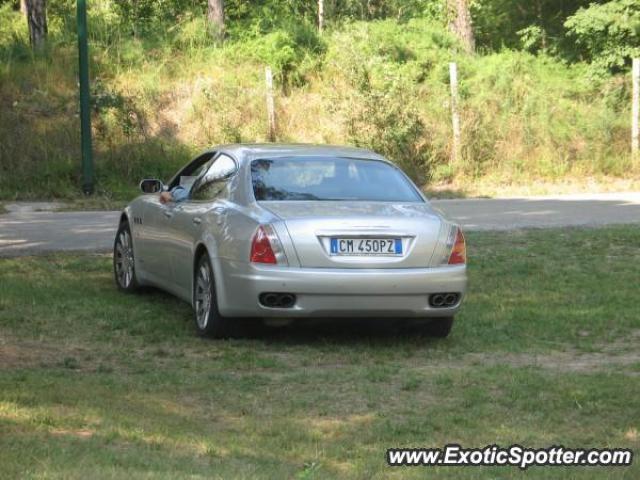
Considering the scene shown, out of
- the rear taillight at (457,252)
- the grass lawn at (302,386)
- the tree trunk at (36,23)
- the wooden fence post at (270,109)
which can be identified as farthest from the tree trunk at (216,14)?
the rear taillight at (457,252)

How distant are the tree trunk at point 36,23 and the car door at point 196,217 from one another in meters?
18.8

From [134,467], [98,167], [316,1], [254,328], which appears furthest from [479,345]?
[316,1]

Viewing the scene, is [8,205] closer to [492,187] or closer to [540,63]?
[492,187]

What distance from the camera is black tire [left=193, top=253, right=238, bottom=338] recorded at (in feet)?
30.0

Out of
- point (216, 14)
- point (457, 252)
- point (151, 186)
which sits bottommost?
point (457, 252)

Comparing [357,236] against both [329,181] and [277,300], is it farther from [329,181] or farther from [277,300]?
[329,181]

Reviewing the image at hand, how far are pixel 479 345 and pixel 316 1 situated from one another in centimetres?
4187

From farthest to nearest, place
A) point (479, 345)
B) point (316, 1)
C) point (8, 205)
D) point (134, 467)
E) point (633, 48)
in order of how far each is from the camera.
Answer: point (316, 1) → point (633, 48) → point (8, 205) → point (479, 345) → point (134, 467)

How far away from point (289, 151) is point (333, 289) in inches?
69.0

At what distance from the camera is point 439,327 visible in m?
9.45

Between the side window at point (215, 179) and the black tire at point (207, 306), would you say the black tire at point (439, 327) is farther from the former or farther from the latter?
the side window at point (215, 179)

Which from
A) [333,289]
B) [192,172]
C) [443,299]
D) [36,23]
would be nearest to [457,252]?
[443,299]

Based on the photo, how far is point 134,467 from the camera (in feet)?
17.4
